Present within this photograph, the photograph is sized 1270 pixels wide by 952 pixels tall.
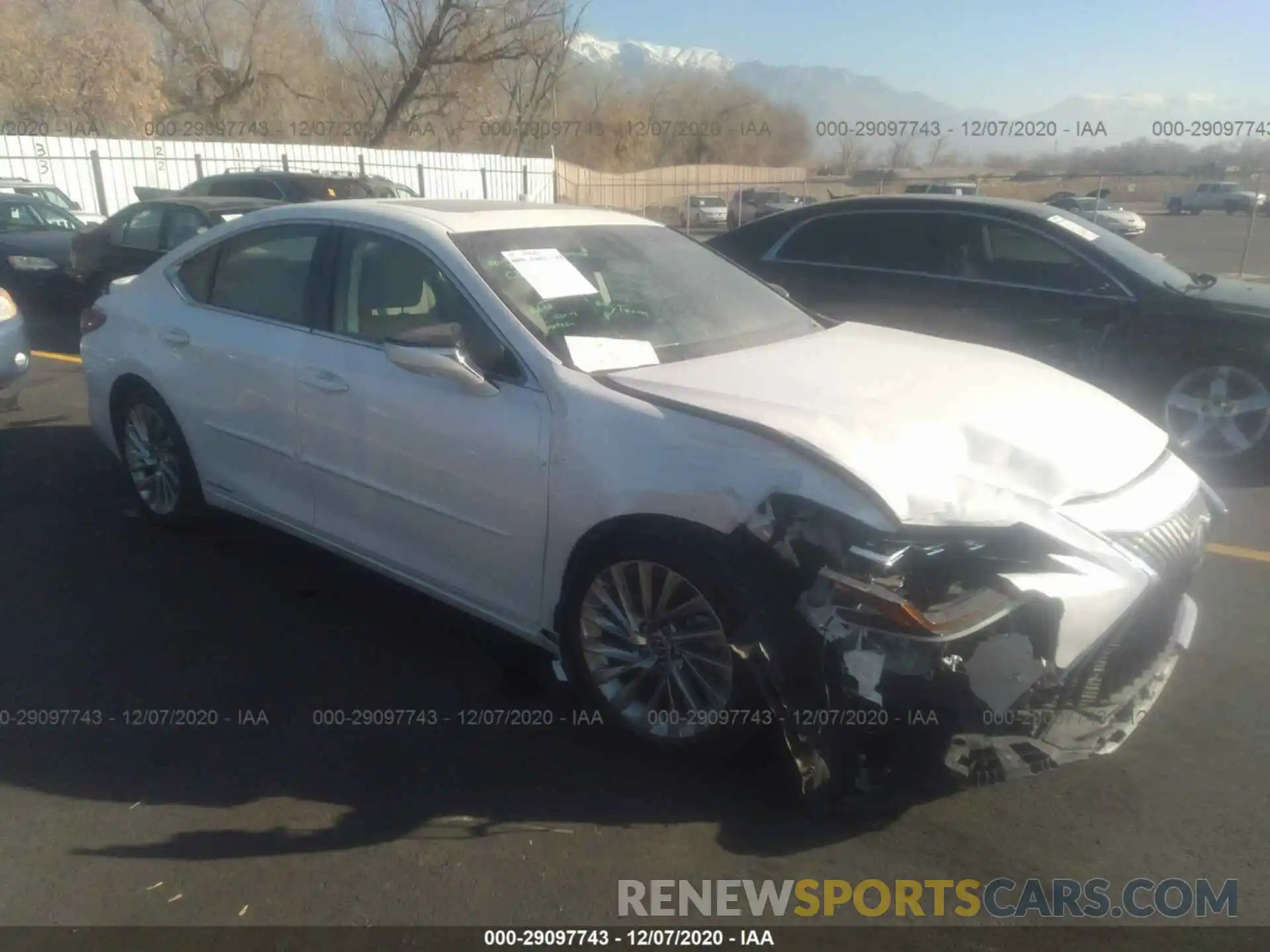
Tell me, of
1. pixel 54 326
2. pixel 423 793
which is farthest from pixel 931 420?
pixel 54 326

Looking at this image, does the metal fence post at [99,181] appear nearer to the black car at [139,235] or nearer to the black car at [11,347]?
the black car at [139,235]

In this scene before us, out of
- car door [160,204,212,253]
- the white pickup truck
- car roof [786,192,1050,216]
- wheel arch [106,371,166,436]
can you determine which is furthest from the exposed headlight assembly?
the white pickup truck

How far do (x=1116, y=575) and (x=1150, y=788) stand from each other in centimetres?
79

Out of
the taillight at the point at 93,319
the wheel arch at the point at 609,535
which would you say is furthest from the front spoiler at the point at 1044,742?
the taillight at the point at 93,319

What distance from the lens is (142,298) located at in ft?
16.3

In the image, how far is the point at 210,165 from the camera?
74.2 feet

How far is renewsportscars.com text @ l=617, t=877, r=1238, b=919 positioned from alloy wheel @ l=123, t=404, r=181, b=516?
3.32 m

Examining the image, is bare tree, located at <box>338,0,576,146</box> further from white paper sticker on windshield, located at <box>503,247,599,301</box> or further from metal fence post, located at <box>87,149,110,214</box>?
white paper sticker on windshield, located at <box>503,247,599,301</box>

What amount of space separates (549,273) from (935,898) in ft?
7.89

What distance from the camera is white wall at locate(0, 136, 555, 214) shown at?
1950 cm

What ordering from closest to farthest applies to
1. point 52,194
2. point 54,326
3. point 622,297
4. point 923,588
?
1. point 923,588
2. point 622,297
3. point 54,326
4. point 52,194

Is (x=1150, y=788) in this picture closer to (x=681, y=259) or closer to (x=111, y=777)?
(x=681, y=259)

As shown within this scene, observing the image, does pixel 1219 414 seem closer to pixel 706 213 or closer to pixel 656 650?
pixel 656 650

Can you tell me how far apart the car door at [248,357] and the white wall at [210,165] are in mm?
11024
